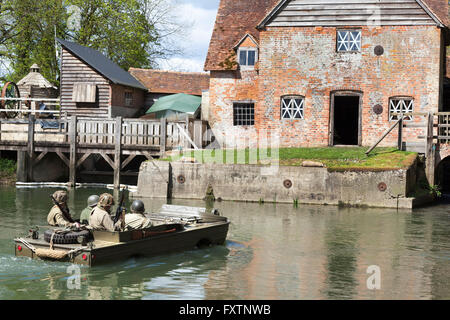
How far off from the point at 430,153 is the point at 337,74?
5.84 m

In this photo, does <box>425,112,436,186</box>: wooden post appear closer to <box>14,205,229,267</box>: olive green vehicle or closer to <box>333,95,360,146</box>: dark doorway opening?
<box>333,95,360,146</box>: dark doorway opening

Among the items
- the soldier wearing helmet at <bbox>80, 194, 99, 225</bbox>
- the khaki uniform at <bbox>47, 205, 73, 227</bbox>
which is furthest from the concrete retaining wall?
the khaki uniform at <bbox>47, 205, 73, 227</bbox>

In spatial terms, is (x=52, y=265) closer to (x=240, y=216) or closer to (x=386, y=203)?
(x=240, y=216)

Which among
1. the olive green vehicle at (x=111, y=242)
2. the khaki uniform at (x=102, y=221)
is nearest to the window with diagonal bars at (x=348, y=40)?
the olive green vehicle at (x=111, y=242)

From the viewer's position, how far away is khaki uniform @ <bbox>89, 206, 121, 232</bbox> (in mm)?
13062

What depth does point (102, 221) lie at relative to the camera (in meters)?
13.1

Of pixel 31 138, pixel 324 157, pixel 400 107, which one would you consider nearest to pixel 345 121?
pixel 400 107

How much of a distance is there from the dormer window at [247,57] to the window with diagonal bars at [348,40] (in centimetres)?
475

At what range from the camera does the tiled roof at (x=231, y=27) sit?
31734 millimetres

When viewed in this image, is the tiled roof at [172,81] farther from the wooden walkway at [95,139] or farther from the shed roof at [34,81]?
the wooden walkway at [95,139]

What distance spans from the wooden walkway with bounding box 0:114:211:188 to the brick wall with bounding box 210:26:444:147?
401 cm

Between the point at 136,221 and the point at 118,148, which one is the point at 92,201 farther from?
the point at 118,148

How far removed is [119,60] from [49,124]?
698 inches
